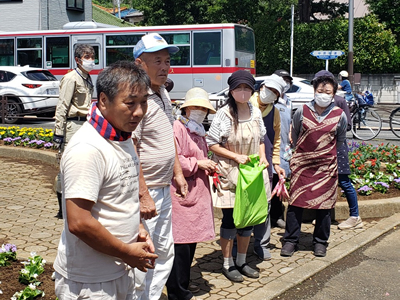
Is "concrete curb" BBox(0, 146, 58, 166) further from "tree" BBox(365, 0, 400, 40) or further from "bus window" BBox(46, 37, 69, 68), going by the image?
"tree" BBox(365, 0, 400, 40)

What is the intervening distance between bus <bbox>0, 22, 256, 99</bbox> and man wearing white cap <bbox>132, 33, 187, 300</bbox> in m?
15.4

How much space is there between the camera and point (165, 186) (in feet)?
12.1

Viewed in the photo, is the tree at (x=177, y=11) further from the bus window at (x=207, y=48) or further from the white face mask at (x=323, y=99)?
the white face mask at (x=323, y=99)

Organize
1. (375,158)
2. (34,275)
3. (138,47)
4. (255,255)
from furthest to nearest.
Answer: (375,158), (255,255), (34,275), (138,47)

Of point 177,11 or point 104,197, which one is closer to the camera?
point 104,197

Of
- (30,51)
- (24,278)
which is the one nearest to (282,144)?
(24,278)

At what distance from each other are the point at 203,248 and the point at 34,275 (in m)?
1.98

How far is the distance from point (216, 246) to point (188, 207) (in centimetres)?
167

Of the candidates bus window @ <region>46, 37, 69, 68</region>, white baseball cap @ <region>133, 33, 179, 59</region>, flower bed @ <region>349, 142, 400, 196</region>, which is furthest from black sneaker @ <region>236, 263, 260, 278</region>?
bus window @ <region>46, 37, 69, 68</region>

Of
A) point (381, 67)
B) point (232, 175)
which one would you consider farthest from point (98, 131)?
point (381, 67)

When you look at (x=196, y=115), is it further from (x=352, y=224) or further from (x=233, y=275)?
(x=352, y=224)

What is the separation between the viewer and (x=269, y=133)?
5762 mm

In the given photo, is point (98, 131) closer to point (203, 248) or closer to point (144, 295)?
point (144, 295)

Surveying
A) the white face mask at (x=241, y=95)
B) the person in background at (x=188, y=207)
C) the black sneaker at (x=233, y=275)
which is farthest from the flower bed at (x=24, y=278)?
the white face mask at (x=241, y=95)
